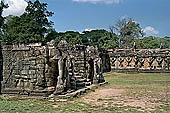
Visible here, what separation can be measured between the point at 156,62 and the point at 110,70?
5213 mm

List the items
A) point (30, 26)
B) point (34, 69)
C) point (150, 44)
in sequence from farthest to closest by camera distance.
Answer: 1. point (150, 44)
2. point (30, 26)
3. point (34, 69)

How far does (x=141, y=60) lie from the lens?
27391 millimetres

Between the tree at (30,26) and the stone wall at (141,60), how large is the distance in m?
18.8

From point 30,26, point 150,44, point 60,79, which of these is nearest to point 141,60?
point 60,79

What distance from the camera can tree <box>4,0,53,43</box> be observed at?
42750 millimetres

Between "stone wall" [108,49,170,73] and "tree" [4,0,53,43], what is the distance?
742 inches

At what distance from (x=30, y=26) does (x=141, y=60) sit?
2521 cm

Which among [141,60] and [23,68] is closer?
[23,68]

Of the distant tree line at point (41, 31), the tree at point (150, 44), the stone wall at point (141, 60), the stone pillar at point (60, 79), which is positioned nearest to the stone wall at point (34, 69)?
the stone pillar at point (60, 79)

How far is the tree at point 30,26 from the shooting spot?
42750 millimetres

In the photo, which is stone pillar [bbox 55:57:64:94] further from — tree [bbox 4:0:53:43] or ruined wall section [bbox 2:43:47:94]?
tree [bbox 4:0:53:43]

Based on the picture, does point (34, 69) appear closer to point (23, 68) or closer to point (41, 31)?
point (23, 68)

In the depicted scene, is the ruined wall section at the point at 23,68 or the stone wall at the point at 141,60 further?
the stone wall at the point at 141,60

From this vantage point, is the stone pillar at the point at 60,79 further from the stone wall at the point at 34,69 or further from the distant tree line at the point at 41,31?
the distant tree line at the point at 41,31
